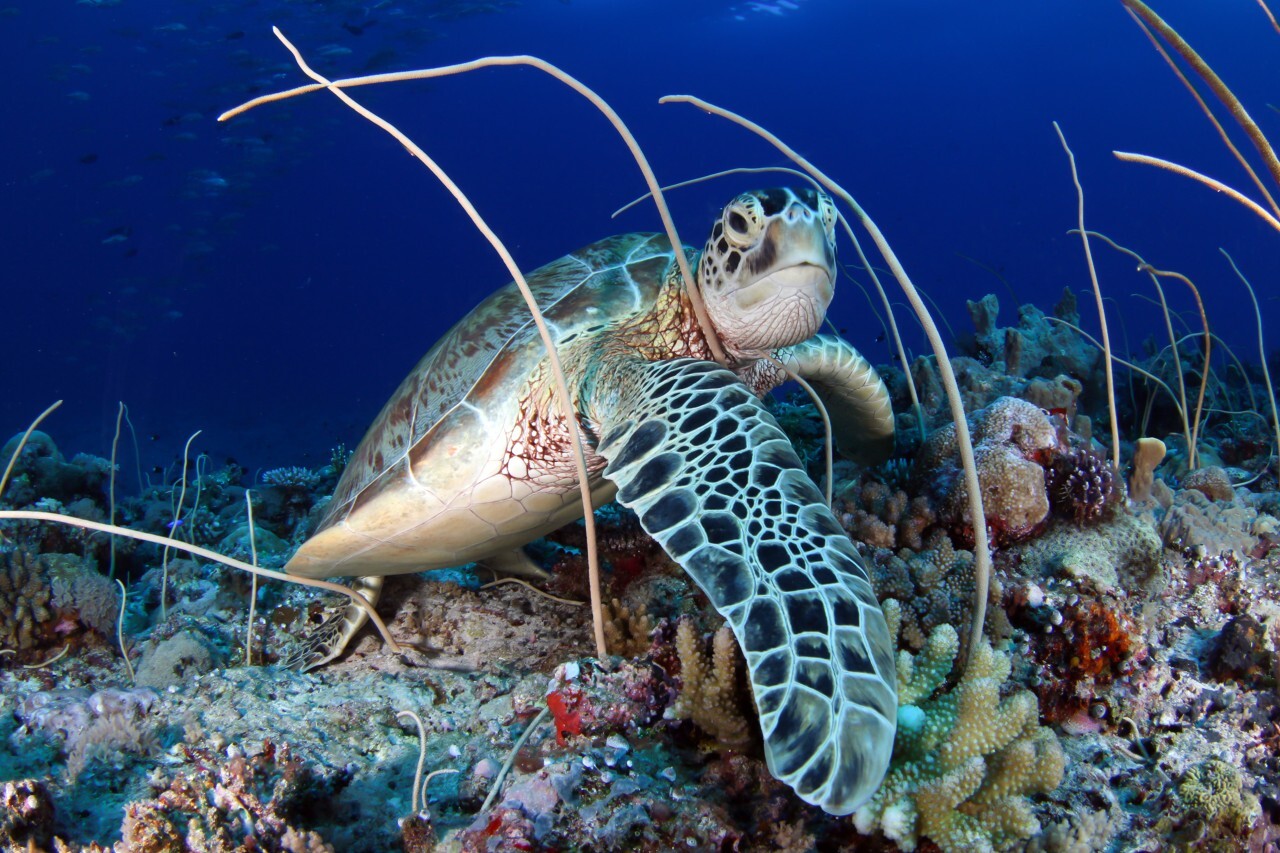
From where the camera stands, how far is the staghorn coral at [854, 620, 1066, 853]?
52.4 inches

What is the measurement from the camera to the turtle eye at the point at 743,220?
227 cm

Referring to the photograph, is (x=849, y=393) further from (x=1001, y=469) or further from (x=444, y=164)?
(x=444, y=164)

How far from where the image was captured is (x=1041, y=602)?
195cm

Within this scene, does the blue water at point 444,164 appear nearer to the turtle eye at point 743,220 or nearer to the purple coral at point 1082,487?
the turtle eye at point 743,220

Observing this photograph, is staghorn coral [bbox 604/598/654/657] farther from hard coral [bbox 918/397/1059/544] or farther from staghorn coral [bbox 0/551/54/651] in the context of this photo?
staghorn coral [bbox 0/551/54/651]

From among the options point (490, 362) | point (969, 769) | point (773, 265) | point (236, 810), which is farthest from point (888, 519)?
point (236, 810)

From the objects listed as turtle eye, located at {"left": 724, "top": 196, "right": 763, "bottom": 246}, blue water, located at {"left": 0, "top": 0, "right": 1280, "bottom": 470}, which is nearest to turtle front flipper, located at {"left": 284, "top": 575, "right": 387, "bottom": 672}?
turtle eye, located at {"left": 724, "top": 196, "right": 763, "bottom": 246}

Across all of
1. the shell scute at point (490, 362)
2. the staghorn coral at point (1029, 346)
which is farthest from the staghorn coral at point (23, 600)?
the staghorn coral at point (1029, 346)

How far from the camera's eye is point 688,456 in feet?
6.36

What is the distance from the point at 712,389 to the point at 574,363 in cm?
81

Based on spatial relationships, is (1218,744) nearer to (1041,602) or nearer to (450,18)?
(1041,602)

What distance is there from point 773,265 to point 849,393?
112cm

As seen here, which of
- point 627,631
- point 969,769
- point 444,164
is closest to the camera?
point 969,769

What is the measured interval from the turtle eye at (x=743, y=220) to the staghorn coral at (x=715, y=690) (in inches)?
53.3
